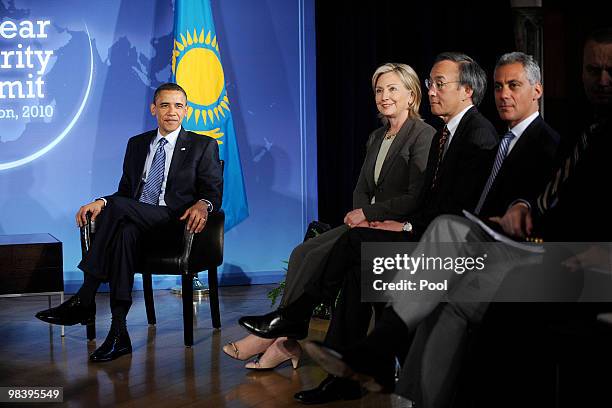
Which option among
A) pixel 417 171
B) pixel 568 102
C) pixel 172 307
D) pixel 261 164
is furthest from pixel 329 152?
pixel 417 171

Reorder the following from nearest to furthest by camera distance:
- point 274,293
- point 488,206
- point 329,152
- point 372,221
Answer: point 488,206
point 372,221
point 274,293
point 329,152

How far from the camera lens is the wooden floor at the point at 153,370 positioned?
347 centimetres

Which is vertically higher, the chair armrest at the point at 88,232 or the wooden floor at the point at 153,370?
Result: the chair armrest at the point at 88,232

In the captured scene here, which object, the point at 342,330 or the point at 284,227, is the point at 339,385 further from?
the point at 284,227

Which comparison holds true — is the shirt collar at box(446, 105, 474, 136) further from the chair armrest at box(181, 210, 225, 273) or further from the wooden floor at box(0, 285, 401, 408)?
the chair armrest at box(181, 210, 225, 273)

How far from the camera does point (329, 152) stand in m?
6.80

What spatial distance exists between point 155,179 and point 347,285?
1.78 m

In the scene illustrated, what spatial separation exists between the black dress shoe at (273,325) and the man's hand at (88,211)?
4.25 feet

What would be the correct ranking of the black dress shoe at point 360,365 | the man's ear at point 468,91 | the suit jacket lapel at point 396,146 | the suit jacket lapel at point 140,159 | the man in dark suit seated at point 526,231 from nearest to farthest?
the black dress shoe at point 360,365, the man in dark suit seated at point 526,231, the man's ear at point 468,91, the suit jacket lapel at point 396,146, the suit jacket lapel at point 140,159

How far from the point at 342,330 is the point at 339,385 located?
0.21 metres

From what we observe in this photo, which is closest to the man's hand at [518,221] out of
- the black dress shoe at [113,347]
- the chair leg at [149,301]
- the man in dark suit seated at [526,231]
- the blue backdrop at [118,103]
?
the man in dark suit seated at [526,231]

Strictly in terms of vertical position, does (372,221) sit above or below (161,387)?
above

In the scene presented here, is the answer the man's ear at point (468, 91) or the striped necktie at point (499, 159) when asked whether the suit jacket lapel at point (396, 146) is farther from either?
the striped necktie at point (499, 159)

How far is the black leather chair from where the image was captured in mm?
4461
